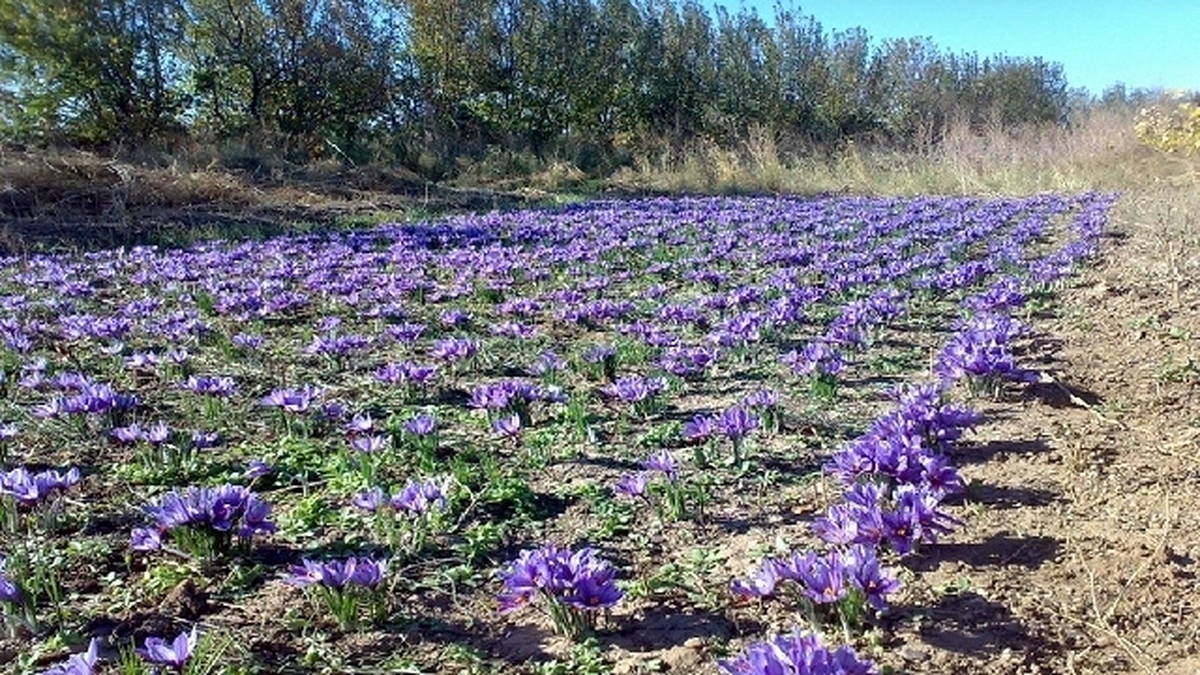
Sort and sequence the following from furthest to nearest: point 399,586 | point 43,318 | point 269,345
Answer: point 43,318
point 269,345
point 399,586

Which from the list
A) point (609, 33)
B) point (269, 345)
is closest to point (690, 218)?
point (269, 345)

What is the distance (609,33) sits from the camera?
106 feet

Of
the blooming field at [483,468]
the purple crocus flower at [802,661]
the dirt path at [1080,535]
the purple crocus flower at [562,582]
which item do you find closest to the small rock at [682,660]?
the blooming field at [483,468]

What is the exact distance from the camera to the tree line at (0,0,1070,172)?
2094 centimetres

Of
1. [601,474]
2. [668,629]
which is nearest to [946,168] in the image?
[601,474]

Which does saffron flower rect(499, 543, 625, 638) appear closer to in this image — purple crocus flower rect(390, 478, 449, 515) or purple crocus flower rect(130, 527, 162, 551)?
purple crocus flower rect(390, 478, 449, 515)

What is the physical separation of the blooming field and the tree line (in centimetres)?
1536

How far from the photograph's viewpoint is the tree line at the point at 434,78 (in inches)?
824

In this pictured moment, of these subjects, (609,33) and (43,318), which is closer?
(43,318)

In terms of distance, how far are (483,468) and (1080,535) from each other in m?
2.15

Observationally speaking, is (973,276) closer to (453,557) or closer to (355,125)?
(453,557)

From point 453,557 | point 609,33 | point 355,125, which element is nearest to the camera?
point 453,557

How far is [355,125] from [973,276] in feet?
69.9

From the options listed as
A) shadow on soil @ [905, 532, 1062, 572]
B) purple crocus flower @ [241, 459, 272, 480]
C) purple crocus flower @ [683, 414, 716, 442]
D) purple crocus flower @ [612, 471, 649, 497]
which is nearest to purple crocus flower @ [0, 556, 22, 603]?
purple crocus flower @ [241, 459, 272, 480]
